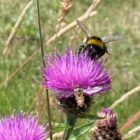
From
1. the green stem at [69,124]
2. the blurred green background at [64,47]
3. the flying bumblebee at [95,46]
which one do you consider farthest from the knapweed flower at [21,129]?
the blurred green background at [64,47]

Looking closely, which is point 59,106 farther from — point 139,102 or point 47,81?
point 139,102

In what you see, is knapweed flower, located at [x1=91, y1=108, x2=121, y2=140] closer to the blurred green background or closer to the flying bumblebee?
the flying bumblebee

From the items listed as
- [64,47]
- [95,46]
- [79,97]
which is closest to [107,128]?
[95,46]

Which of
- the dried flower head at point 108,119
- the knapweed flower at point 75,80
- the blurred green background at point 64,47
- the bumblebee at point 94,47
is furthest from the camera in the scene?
the blurred green background at point 64,47

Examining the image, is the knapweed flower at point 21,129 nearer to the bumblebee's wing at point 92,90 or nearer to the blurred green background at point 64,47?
the bumblebee's wing at point 92,90

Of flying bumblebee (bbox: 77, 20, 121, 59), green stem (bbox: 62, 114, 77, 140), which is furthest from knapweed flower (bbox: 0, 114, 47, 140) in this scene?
flying bumblebee (bbox: 77, 20, 121, 59)

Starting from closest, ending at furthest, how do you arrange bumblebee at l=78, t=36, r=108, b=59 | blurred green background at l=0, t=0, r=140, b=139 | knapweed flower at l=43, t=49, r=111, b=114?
1. knapweed flower at l=43, t=49, r=111, b=114
2. bumblebee at l=78, t=36, r=108, b=59
3. blurred green background at l=0, t=0, r=140, b=139

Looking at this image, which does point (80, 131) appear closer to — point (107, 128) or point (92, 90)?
point (92, 90)
